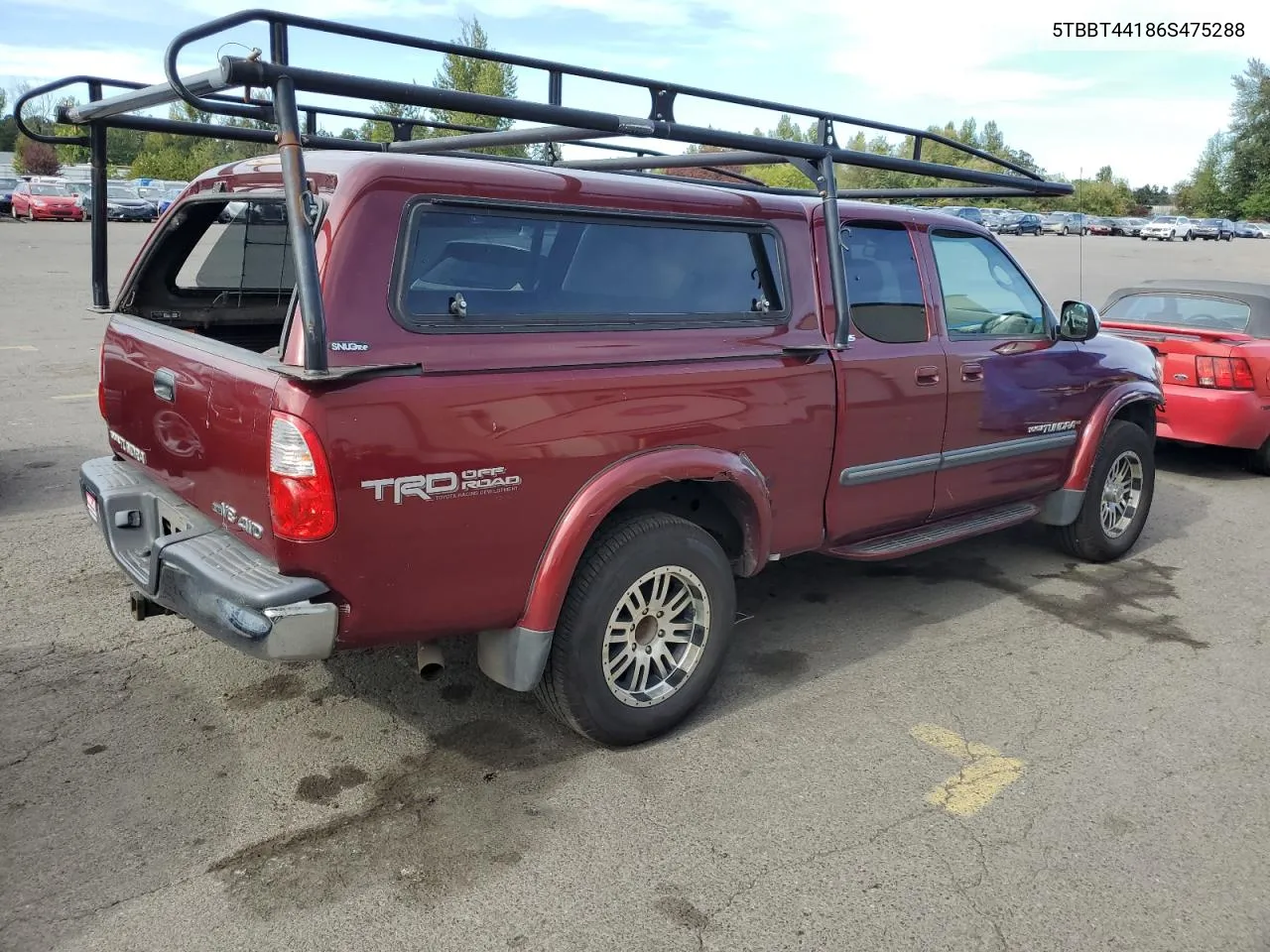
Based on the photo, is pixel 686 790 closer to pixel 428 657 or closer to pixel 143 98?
pixel 428 657

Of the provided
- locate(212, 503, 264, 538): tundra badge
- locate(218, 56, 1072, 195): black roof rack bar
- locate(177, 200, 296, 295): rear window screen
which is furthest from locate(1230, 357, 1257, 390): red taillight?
locate(212, 503, 264, 538): tundra badge

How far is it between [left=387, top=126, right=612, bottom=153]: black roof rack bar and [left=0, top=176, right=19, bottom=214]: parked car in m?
38.3

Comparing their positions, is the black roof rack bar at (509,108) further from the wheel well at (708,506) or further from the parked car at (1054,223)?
the parked car at (1054,223)

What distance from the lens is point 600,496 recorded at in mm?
3439

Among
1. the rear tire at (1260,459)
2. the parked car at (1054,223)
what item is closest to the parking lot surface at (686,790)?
the rear tire at (1260,459)

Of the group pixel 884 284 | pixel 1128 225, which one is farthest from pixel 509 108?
pixel 1128 225

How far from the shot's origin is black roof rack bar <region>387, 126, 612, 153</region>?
3963mm

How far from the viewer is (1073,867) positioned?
3111mm

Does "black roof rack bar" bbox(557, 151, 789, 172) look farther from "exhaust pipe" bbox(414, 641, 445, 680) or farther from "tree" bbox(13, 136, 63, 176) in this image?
"tree" bbox(13, 136, 63, 176)

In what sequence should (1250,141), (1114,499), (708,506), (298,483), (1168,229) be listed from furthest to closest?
1. (1250,141)
2. (1168,229)
3. (1114,499)
4. (708,506)
5. (298,483)

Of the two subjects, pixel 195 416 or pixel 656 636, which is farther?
pixel 656 636

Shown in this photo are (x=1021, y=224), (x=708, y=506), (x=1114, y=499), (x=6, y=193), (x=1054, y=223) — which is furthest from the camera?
(x=1054, y=223)

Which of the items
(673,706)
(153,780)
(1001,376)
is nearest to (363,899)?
(153,780)

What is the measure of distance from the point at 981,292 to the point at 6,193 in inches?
1602
